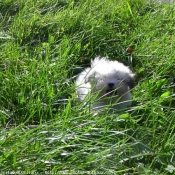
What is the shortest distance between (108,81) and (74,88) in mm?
332

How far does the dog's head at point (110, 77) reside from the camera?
275 centimetres

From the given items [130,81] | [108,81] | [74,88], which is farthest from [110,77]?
[74,88]

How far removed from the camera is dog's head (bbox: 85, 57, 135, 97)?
2.75m

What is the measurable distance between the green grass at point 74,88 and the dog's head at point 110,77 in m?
0.09

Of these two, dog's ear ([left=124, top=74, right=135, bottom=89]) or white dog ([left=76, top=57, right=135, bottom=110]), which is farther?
dog's ear ([left=124, top=74, right=135, bottom=89])

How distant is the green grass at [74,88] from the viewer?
1871mm

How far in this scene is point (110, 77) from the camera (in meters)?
2.82

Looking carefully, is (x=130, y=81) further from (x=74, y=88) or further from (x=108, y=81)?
(x=74, y=88)

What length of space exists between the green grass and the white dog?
3.2 inches

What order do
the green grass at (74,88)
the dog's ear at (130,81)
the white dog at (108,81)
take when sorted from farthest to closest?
1. the dog's ear at (130,81)
2. the white dog at (108,81)
3. the green grass at (74,88)

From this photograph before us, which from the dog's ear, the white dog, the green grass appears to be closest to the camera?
the green grass

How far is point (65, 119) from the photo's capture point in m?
2.00

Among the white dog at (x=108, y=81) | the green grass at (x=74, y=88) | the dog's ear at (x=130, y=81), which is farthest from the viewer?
the dog's ear at (x=130, y=81)

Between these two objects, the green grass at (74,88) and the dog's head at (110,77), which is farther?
the dog's head at (110,77)
